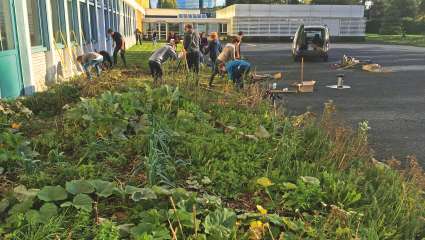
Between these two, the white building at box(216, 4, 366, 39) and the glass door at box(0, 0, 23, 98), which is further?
the white building at box(216, 4, 366, 39)

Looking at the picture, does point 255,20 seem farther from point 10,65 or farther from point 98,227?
point 98,227

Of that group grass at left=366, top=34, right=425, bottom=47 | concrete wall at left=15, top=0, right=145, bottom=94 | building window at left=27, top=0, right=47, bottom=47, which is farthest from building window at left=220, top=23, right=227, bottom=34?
building window at left=27, top=0, right=47, bottom=47

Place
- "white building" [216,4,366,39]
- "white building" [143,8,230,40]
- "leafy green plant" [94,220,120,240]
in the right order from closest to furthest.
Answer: "leafy green plant" [94,220,120,240]
"white building" [216,4,366,39]
"white building" [143,8,230,40]

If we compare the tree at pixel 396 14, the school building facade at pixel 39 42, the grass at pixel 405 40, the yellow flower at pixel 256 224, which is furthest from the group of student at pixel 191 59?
the tree at pixel 396 14

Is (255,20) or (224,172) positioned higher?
(255,20)

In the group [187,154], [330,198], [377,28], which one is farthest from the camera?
[377,28]

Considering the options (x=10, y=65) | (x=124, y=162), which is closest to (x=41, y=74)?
(x=10, y=65)

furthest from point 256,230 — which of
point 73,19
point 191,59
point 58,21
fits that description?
point 73,19

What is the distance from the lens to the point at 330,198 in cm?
324

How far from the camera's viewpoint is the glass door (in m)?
7.43

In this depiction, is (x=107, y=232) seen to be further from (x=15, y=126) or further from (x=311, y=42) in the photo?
(x=311, y=42)

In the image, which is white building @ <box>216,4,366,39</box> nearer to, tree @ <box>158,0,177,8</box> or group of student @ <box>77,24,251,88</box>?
group of student @ <box>77,24,251,88</box>

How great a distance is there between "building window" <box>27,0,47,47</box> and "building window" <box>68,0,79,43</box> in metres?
2.68

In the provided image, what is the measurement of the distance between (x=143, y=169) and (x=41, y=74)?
7.09 meters
